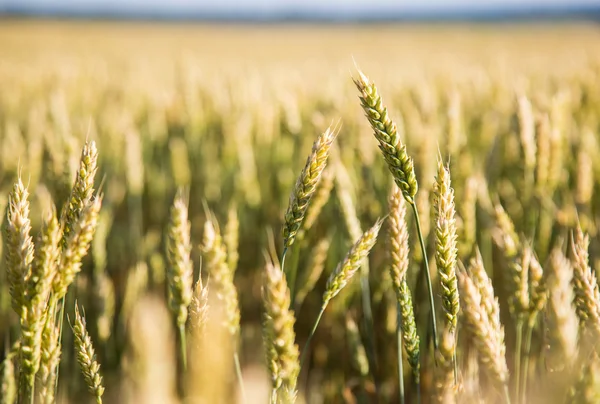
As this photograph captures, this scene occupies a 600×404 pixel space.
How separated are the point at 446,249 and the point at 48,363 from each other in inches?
25.7

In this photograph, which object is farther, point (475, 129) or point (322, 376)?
point (475, 129)

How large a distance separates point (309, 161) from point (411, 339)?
0.36 metres

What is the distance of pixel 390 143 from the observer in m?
0.81

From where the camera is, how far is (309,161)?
0.78m

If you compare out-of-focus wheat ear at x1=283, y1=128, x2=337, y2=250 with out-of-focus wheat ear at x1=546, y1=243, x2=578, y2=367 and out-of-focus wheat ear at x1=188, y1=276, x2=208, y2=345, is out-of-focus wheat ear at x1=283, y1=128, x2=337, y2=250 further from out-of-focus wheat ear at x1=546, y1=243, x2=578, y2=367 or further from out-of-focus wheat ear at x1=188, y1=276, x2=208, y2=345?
out-of-focus wheat ear at x1=546, y1=243, x2=578, y2=367

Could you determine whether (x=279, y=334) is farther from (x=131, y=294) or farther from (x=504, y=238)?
(x=131, y=294)

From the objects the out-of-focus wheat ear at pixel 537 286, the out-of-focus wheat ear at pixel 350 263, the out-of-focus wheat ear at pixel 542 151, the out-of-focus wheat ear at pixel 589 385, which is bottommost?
the out-of-focus wheat ear at pixel 589 385

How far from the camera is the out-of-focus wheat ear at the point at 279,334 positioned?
0.65 m

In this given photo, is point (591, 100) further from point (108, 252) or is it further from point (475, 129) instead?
point (108, 252)

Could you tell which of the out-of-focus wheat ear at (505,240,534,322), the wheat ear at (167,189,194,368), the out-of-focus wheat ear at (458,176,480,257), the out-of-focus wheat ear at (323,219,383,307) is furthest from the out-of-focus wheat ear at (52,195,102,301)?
the out-of-focus wheat ear at (458,176,480,257)

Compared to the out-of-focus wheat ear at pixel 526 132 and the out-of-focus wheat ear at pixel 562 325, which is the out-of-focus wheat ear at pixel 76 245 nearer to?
the out-of-focus wheat ear at pixel 562 325

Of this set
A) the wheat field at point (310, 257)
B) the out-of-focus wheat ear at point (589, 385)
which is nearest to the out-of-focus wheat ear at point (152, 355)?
the wheat field at point (310, 257)

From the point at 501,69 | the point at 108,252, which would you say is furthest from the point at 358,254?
the point at 501,69

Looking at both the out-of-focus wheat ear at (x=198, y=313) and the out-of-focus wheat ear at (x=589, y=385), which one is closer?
the out-of-focus wheat ear at (x=589, y=385)
